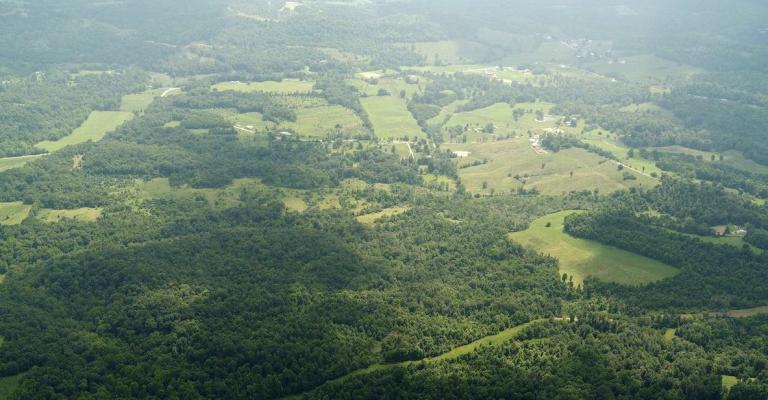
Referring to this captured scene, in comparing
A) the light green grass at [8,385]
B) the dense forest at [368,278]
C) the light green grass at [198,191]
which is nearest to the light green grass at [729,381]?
the dense forest at [368,278]

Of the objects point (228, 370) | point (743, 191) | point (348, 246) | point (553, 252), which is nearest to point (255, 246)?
point (348, 246)

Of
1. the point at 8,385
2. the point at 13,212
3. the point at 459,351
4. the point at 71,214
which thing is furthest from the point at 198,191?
the point at 459,351

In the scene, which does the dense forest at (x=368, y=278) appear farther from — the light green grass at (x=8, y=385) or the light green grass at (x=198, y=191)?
the light green grass at (x=198, y=191)

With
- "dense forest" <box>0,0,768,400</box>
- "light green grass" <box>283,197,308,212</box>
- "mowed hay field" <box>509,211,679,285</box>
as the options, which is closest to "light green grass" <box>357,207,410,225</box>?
"dense forest" <box>0,0,768,400</box>

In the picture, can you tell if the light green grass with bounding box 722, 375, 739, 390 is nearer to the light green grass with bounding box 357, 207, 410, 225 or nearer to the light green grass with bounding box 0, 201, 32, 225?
the light green grass with bounding box 357, 207, 410, 225

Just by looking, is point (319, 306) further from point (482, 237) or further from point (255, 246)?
point (482, 237)

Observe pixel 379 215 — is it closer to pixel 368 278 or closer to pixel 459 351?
pixel 368 278
